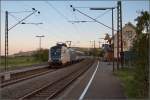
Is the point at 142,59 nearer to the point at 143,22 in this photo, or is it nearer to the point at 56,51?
the point at 143,22

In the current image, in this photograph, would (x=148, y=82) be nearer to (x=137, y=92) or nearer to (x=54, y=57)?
(x=137, y=92)

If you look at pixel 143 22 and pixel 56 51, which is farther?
pixel 56 51

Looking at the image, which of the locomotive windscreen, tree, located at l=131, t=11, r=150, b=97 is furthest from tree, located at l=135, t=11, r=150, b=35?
the locomotive windscreen

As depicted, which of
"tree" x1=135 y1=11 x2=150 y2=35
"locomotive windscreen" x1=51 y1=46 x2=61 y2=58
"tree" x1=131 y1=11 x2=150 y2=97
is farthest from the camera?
"locomotive windscreen" x1=51 y1=46 x2=61 y2=58

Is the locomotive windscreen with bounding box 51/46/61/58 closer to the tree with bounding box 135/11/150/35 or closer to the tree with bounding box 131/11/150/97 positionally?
the tree with bounding box 135/11/150/35

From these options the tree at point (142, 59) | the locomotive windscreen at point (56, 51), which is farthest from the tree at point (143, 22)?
the locomotive windscreen at point (56, 51)

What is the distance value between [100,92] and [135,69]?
3091 millimetres

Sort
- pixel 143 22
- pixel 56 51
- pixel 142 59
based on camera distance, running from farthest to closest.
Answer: pixel 56 51 → pixel 143 22 → pixel 142 59

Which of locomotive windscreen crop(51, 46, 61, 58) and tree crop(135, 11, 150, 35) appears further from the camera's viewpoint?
locomotive windscreen crop(51, 46, 61, 58)

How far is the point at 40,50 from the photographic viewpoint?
97.4 metres

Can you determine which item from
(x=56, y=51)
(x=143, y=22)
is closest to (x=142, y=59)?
(x=143, y=22)

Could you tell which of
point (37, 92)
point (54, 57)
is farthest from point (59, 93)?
point (54, 57)

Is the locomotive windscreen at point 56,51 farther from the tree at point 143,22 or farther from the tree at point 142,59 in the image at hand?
the tree at point 142,59

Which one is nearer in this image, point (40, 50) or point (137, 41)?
point (137, 41)
